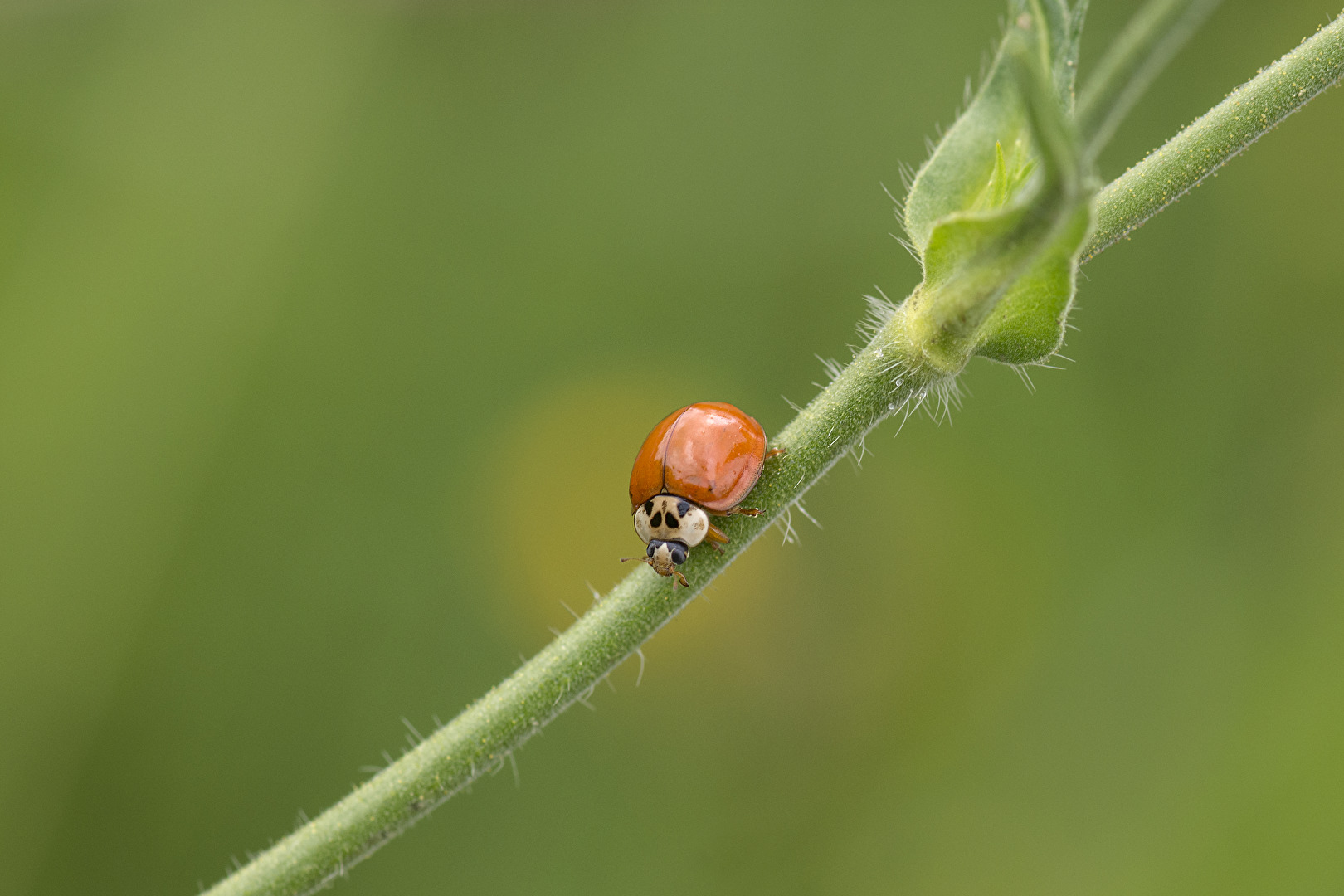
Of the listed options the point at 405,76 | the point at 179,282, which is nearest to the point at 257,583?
the point at 179,282

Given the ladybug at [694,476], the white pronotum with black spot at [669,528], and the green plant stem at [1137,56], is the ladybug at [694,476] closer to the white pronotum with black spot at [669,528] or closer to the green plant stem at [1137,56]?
the white pronotum with black spot at [669,528]

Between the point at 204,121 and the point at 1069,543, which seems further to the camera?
the point at 204,121

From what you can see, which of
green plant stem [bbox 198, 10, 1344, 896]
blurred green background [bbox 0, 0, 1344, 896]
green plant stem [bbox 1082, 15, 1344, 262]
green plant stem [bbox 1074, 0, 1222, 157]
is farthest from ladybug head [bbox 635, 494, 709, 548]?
blurred green background [bbox 0, 0, 1344, 896]

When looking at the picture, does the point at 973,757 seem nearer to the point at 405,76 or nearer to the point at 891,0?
the point at 891,0

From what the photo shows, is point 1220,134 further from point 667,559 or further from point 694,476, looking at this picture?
point 694,476

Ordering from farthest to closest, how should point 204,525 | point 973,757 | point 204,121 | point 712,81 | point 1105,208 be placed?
1. point 712,81
2. point 204,121
3. point 204,525
4. point 973,757
5. point 1105,208

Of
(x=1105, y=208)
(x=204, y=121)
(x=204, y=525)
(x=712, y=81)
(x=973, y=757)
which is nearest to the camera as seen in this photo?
(x=1105, y=208)
